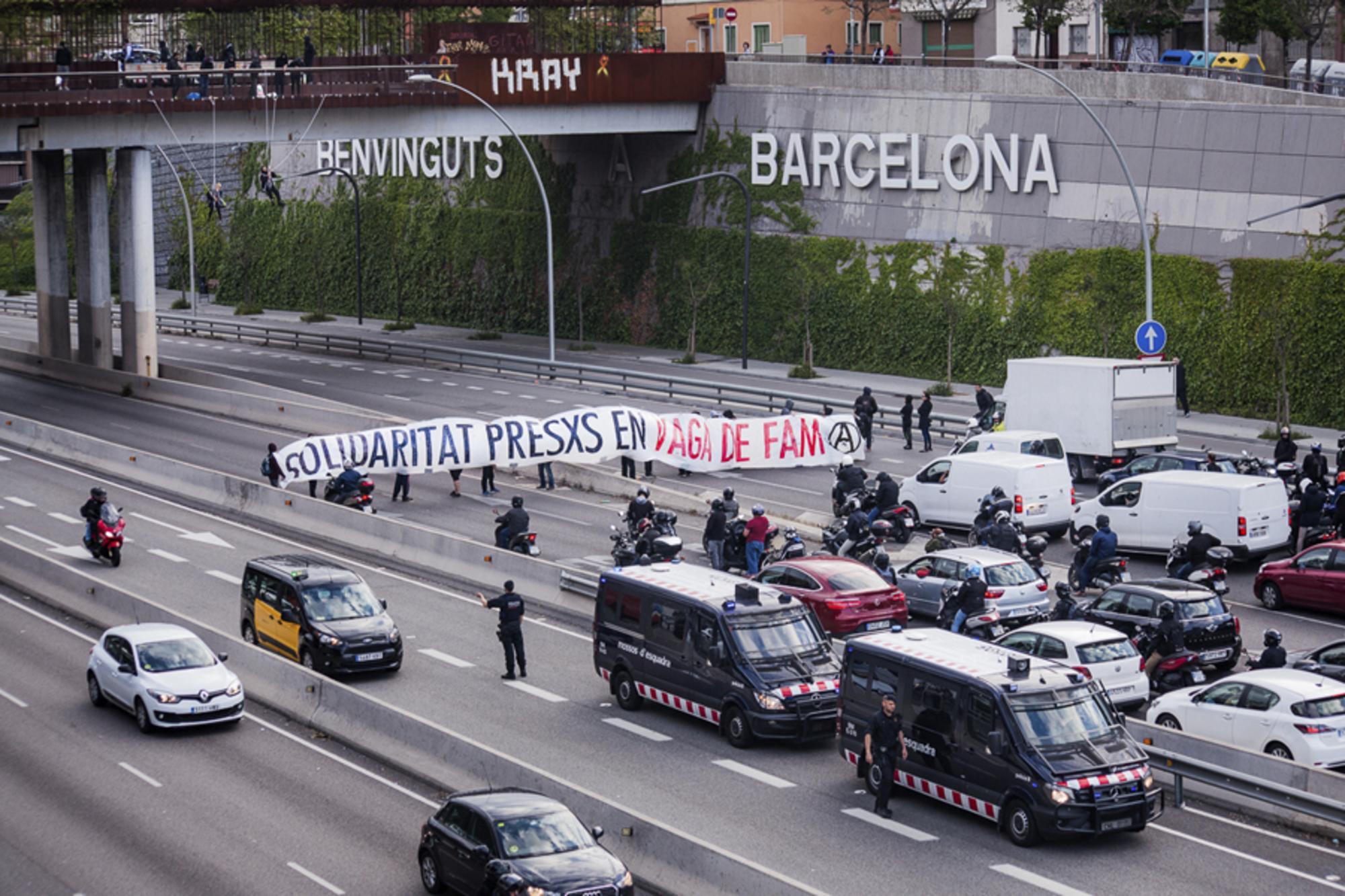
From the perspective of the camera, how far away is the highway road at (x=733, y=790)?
18922 mm

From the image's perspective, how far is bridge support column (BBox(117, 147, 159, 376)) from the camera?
206 ft

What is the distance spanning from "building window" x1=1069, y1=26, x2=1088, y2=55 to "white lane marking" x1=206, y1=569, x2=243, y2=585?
213 ft

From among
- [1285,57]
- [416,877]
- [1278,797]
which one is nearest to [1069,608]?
[1278,797]

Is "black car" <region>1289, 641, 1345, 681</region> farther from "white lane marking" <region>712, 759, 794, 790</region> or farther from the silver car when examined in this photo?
"white lane marking" <region>712, 759, 794, 790</region>

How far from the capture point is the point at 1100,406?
40.7 m

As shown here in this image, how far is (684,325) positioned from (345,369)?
14746 mm

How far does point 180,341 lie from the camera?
272 feet

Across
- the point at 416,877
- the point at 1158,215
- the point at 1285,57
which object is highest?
the point at 1285,57

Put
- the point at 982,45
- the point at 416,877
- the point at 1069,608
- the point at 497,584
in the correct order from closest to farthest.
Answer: the point at 416,877, the point at 1069,608, the point at 497,584, the point at 982,45

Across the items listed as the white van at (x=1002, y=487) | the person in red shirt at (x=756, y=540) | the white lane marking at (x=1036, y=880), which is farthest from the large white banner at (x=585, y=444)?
the white lane marking at (x=1036, y=880)

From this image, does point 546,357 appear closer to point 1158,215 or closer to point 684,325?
point 684,325

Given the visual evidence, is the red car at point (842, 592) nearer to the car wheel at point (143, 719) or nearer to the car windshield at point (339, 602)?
the car windshield at point (339, 602)

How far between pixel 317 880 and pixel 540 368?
43.9 meters

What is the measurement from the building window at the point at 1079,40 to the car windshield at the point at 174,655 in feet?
237
